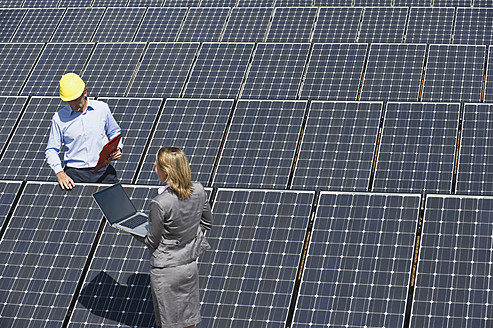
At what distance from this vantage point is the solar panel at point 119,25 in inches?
824

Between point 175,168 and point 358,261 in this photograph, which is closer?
point 175,168

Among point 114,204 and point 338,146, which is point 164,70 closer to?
point 338,146

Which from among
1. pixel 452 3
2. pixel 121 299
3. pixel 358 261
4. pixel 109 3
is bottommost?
pixel 121 299

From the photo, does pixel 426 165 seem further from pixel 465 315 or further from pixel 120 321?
pixel 120 321

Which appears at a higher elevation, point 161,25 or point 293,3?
point 293,3

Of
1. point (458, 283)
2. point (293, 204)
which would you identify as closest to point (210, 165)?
point (293, 204)

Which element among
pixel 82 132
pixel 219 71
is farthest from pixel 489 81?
pixel 82 132

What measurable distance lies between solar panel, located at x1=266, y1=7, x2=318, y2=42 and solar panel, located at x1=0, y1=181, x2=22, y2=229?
9584 mm

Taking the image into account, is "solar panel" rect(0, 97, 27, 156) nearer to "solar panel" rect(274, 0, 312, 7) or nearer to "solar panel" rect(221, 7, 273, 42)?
"solar panel" rect(221, 7, 273, 42)

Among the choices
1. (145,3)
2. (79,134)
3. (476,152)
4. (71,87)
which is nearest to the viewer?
(71,87)

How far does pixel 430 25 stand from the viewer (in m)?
19.2

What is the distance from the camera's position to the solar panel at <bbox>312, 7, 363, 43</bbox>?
63.5 ft

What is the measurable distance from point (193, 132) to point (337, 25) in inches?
302

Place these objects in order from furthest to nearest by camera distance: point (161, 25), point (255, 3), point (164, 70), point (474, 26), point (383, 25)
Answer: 1. point (255, 3)
2. point (161, 25)
3. point (383, 25)
4. point (474, 26)
5. point (164, 70)
